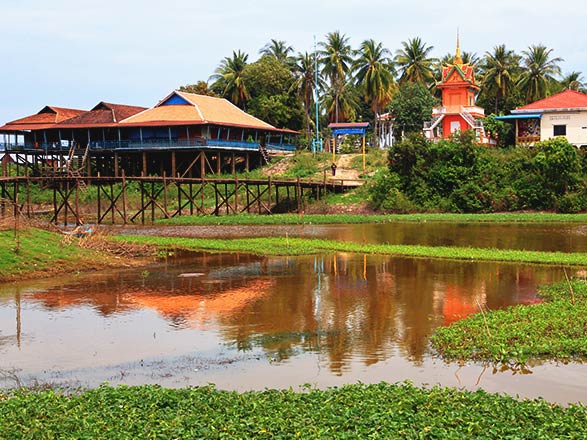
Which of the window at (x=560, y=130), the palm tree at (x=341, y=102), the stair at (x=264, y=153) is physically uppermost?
the palm tree at (x=341, y=102)

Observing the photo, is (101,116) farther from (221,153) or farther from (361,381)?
(361,381)

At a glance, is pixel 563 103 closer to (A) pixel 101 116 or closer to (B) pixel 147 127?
(B) pixel 147 127

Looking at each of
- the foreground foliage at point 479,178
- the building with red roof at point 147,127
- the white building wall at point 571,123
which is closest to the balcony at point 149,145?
the building with red roof at point 147,127

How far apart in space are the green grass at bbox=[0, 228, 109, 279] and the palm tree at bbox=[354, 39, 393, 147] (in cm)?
4422

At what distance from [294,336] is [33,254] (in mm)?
13240

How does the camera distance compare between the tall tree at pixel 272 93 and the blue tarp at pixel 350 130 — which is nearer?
the blue tarp at pixel 350 130

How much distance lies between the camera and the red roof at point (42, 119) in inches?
2518

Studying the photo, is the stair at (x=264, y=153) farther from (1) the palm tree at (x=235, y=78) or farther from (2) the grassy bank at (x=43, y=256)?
(2) the grassy bank at (x=43, y=256)

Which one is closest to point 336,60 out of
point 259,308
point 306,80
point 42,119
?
point 306,80

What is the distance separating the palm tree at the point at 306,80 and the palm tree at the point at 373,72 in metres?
5.25

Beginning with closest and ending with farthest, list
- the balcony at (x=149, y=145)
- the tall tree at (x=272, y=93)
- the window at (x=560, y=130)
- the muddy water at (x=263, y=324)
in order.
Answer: the muddy water at (x=263, y=324), the window at (x=560, y=130), the balcony at (x=149, y=145), the tall tree at (x=272, y=93)

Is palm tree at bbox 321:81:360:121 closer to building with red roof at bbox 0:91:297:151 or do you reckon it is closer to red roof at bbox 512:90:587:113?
building with red roof at bbox 0:91:297:151

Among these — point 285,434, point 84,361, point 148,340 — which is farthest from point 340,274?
point 285,434

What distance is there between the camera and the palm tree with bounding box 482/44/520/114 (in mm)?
67188
